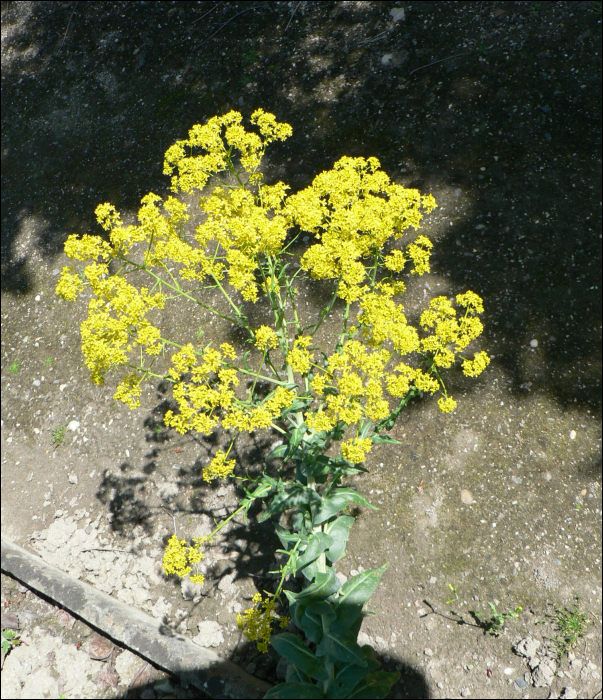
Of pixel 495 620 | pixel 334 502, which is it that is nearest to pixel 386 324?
pixel 334 502

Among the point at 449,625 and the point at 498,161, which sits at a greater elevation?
the point at 498,161

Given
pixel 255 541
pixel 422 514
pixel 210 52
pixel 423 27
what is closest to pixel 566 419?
pixel 422 514

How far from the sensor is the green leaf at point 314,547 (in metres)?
2.48

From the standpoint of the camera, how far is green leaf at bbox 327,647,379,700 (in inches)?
89.9

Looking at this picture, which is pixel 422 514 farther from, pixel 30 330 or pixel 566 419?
pixel 30 330

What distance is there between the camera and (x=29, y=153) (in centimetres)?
602

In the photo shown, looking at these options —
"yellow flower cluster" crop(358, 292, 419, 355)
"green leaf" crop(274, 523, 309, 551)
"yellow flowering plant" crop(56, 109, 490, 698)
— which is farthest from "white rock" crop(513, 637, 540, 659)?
"yellow flower cluster" crop(358, 292, 419, 355)

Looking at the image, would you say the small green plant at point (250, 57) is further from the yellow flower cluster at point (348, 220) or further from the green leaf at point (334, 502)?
the green leaf at point (334, 502)

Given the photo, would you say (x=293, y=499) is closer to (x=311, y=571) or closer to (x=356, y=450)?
(x=311, y=571)

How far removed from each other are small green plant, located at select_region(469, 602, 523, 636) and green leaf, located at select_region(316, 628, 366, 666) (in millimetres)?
965

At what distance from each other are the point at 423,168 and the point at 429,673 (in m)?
3.62

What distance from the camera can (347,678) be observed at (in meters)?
2.31

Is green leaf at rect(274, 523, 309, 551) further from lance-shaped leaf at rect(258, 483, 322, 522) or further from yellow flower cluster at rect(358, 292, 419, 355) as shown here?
yellow flower cluster at rect(358, 292, 419, 355)

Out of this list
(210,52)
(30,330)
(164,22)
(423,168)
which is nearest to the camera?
(423,168)
